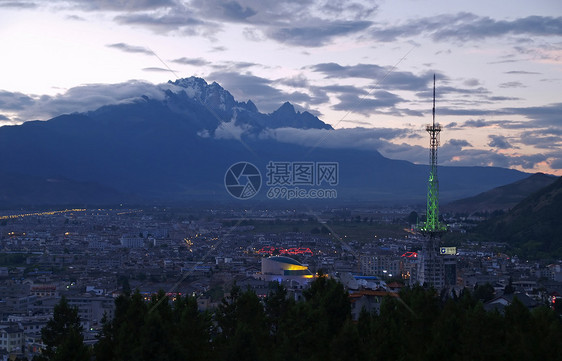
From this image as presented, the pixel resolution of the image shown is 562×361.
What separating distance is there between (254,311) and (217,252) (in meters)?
53.3

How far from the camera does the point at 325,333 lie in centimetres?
2011

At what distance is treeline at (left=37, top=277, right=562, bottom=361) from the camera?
17.8 meters

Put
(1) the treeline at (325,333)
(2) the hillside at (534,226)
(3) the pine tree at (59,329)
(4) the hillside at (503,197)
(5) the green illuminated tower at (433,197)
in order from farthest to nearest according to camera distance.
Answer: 1. (4) the hillside at (503,197)
2. (2) the hillside at (534,226)
3. (5) the green illuminated tower at (433,197)
4. (3) the pine tree at (59,329)
5. (1) the treeline at (325,333)

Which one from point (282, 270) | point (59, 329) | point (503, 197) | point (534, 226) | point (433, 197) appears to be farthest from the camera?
point (503, 197)

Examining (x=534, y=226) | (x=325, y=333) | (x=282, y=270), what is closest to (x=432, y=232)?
(x=282, y=270)

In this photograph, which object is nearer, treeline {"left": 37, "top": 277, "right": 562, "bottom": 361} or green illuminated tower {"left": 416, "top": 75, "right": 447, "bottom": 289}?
treeline {"left": 37, "top": 277, "right": 562, "bottom": 361}

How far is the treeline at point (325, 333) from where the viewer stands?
1778 cm

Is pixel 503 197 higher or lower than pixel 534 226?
higher

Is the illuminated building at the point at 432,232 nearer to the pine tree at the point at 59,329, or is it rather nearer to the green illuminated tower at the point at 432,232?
the green illuminated tower at the point at 432,232

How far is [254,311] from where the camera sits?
71.5 ft

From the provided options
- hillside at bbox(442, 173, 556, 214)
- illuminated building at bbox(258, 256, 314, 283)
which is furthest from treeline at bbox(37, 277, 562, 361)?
A: hillside at bbox(442, 173, 556, 214)

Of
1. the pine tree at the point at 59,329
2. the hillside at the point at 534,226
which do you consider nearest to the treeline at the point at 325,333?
the pine tree at the point at 59,329

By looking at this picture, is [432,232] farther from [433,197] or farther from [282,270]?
[282,270]

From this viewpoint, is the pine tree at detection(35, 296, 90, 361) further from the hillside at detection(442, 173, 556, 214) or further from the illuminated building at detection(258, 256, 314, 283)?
the hillside at detection(442, 173, 556, 214)
